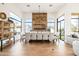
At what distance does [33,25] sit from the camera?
8859mm

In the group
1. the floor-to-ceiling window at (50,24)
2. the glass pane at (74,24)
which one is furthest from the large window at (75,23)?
the floor-to-ceiling window at (50,24)

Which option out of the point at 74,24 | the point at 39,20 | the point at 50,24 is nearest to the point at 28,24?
the point at 39,20

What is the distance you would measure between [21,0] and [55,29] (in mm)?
6860

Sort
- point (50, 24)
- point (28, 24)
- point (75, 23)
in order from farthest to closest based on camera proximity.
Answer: point (50, 24)
point (28, 24)
point (75, 23)

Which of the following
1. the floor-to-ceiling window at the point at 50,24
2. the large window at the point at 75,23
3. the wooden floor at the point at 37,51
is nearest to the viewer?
the wooden floor at the point at 37,51

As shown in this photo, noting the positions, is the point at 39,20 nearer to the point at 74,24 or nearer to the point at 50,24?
the point at 50,24

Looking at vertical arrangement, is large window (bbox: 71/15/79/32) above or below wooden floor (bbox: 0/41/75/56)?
above

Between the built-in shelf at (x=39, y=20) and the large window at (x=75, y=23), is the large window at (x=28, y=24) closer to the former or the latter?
the built-in shelf at (x=39, y=20)

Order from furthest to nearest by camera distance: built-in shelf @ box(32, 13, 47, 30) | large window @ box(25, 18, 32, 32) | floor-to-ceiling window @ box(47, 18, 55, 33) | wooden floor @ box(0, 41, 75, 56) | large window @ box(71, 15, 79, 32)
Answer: built-in shelf @ box(32, 13, 47, 30) → floor-to-ceiling window @ box(47, 18, 55, 33) → large window @ box(25, 18, 32, 32) → large window @ box(71, 15, 79, 32) → wooden floor @ box(0, 41, 75, 56)

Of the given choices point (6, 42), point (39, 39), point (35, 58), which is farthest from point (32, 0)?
point (39, 39)

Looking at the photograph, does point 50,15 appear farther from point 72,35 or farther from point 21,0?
point 21,0

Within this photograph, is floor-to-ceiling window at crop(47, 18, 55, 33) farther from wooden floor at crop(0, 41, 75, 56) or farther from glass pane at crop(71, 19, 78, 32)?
wooden floor at crop(0, 41, 75, 56)

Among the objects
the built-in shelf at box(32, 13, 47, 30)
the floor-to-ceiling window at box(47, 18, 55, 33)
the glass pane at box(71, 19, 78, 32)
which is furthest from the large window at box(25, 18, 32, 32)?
the glass pane at box(71, 19, 78, 32)

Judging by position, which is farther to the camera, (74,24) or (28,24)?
(28,24)
